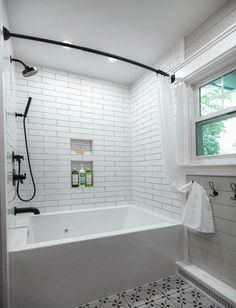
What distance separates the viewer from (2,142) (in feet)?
4.24

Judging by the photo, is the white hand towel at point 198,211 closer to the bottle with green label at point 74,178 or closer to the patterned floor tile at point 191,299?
the patterned floor tile at point 191,299

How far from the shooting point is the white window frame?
162 centimetres

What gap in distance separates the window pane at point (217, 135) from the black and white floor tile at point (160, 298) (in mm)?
1297

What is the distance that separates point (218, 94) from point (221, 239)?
4.41 ft

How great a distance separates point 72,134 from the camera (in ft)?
8.87

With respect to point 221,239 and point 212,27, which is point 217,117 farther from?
point 221,239

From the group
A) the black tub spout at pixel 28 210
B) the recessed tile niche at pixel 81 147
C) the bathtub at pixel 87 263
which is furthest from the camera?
the recessed tile niche at pixel 81 147

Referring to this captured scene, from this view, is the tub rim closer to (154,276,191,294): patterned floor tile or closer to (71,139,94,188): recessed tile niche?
(154,276,191,294): patterned floor tile

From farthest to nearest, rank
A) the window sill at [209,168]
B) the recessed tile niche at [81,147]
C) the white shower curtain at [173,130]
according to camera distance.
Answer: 1. the recessed tile niche at [81,147]
2. the white shower curtain at [173,130]
3. the window sill at [209,168]

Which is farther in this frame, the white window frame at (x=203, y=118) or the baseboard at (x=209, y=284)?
the white window frame at (x=203, y=118)

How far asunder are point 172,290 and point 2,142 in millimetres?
1949

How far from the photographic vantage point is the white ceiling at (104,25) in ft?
5.28

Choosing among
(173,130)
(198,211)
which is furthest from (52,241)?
(173,130)

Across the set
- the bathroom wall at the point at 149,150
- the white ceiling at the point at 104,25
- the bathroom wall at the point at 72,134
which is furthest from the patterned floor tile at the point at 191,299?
the white ceiling at the point at 104,25
